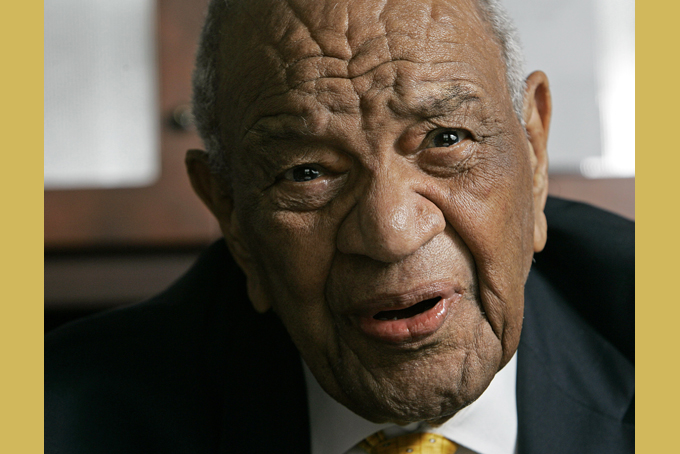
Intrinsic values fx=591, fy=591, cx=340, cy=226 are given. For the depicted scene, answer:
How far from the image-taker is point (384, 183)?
0.84 metres

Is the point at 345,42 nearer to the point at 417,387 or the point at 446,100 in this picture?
the point at 446,100

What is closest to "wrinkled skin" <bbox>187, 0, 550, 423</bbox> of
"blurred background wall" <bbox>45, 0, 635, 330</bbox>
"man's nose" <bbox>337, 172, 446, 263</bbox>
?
"man's nose" <bbox>337, 172, 446, 263</bbox>

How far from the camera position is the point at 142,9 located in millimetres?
1634

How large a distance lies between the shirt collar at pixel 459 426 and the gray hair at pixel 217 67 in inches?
19.8

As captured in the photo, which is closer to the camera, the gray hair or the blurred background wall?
the gray hair

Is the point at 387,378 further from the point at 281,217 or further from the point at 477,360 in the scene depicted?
the point at 281,217

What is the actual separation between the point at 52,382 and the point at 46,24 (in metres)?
1.02

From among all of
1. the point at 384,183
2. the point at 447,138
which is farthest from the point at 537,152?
the point at 384,183

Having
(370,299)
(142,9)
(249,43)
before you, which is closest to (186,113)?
(142,9)

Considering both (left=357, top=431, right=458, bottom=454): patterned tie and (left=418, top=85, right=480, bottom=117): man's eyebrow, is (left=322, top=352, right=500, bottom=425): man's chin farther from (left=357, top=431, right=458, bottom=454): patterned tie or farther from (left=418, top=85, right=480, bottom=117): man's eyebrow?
(left=418, top=85, right=480, bottom=117): man's eyebrow

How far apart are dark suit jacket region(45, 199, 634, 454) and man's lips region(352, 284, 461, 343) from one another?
372mm

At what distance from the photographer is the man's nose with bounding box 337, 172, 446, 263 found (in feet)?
2.63

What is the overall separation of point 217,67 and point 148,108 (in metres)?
0.67

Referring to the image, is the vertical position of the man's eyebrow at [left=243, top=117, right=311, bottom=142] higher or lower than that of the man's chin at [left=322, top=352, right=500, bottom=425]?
higher
